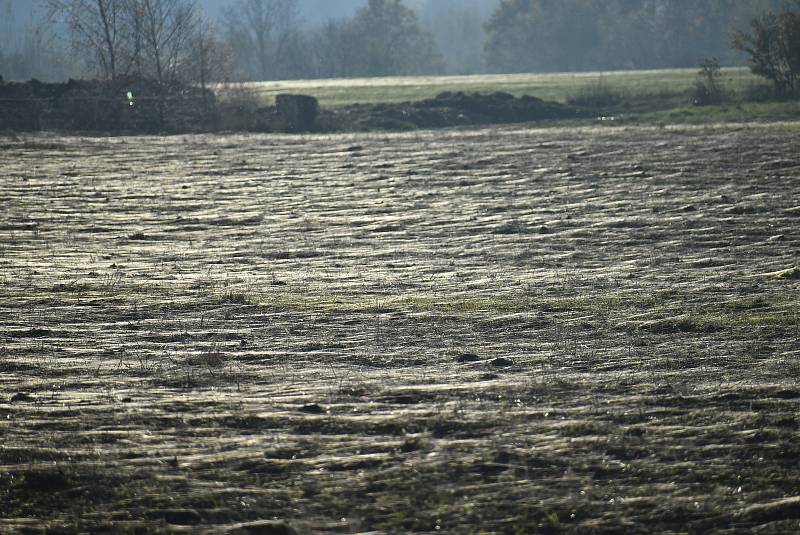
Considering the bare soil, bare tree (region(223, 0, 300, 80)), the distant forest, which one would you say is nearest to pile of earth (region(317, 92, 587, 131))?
the bare soil

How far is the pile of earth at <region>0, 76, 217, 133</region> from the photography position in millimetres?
40688

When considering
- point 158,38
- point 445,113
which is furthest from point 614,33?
point 445,113

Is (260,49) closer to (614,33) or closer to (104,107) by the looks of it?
(614,33)

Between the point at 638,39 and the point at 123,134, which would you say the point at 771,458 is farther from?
the point at 638,39

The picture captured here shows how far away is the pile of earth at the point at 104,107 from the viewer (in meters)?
40.7

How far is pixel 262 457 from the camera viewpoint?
6664 mm

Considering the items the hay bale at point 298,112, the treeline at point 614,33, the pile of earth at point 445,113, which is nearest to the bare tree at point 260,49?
the treeline at point 614,33

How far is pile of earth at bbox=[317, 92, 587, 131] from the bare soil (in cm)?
2097

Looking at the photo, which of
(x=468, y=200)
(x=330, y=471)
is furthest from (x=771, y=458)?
(x=468, y=200)

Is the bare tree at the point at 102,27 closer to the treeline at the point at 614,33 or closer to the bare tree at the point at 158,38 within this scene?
the bare tree at the point at 158,38

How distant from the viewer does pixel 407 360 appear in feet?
30.8

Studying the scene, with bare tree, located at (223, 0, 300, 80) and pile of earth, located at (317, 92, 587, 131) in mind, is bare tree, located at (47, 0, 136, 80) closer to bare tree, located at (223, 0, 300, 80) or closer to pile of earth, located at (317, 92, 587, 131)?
pile of earth, located at (317, 92, 587, 131)

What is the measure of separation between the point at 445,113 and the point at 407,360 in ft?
120

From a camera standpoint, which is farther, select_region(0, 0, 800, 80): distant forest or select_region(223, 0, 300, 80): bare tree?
select_region(223, 0, 300, 80): bare tree
